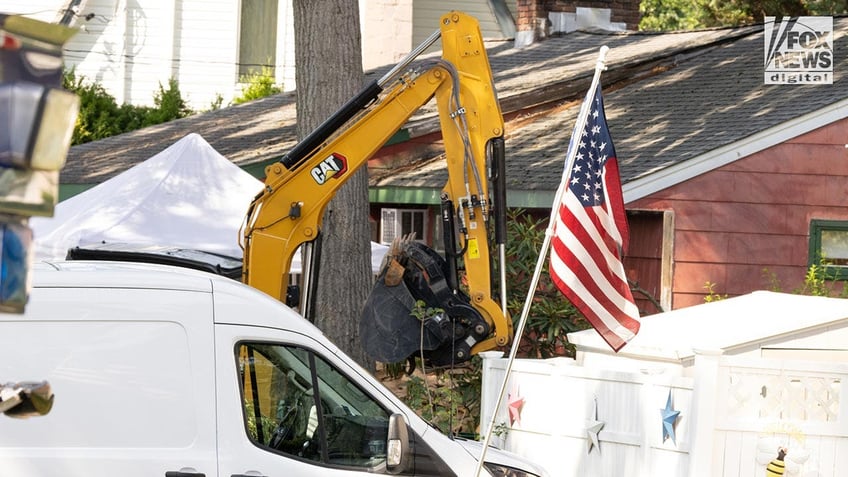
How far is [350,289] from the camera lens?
1108cm

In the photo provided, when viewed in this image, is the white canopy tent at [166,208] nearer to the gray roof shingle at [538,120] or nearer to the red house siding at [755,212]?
the gray roof shingle at [538,120]

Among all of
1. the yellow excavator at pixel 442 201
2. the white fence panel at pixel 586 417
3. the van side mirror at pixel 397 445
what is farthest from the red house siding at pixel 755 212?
the van side mirror at pixel 397 445

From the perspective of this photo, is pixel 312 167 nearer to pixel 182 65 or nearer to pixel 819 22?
pixel 819 22

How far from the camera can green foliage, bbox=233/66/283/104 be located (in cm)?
2494

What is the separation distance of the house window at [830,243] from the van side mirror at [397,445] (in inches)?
364

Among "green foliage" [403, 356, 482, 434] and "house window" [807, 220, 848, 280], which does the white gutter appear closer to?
"house window" [807, 220, 848, 280]

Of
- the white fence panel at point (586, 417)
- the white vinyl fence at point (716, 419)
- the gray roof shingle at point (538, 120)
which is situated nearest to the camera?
the white vinyl fence at point (716, 419)

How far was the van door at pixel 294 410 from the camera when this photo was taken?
5691 millimetres

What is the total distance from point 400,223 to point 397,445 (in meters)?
11.0

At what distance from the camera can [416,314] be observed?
30.3 feet

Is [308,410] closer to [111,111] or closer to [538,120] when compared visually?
[538,120]

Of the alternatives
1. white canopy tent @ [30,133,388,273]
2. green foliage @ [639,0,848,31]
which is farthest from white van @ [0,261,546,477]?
green foliage @ [639,0,848,31]

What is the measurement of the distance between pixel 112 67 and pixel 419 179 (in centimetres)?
1250

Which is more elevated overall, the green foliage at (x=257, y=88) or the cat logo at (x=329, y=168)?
the green foliage at (x=257, y=88)
